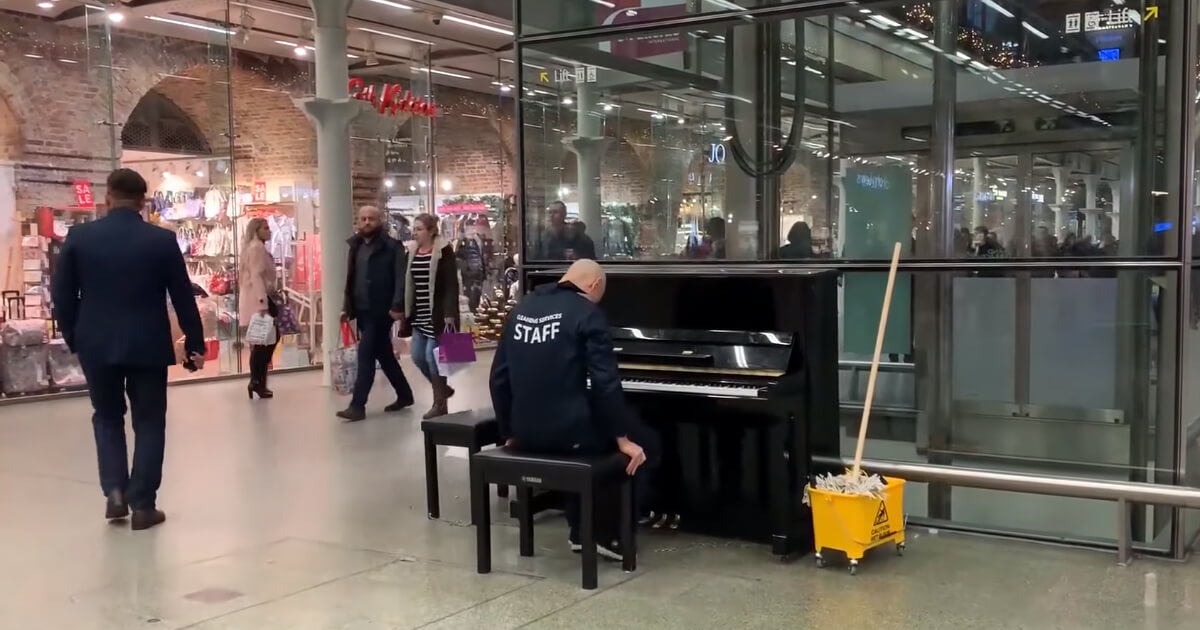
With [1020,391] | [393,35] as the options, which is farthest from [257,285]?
[1020,391]

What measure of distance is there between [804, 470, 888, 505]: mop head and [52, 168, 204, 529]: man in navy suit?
→ 2.92 meters

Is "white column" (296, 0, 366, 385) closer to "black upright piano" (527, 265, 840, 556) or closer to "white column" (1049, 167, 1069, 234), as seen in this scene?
"black upright piano" (527, 265, 840, 556)

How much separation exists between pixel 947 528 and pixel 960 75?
2498 millimetres

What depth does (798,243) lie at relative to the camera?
18.6 ft

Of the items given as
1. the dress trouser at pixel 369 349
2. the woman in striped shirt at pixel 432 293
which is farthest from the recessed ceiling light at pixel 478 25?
the dress trouser at pixel 369 349

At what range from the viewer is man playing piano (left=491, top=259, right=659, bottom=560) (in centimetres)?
412

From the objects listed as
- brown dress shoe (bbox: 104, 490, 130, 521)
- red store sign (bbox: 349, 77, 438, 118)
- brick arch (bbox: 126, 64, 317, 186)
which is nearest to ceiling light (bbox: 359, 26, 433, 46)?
red store sign (bbox: 349, 77, 438, 118)

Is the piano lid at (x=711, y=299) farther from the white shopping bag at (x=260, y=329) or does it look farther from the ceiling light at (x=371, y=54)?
the ceiling light at (x=371, y=54)

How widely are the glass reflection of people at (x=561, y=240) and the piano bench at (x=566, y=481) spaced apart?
1.93 meters

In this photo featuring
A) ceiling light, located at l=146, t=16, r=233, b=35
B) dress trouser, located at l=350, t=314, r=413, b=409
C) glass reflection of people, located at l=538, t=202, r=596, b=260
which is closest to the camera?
glass reflection of people, located at l=538, t=202, r=596, b=260

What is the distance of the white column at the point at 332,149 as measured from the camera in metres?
10.0

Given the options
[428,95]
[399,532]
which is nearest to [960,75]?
[399,532]

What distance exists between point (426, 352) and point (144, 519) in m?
3.29

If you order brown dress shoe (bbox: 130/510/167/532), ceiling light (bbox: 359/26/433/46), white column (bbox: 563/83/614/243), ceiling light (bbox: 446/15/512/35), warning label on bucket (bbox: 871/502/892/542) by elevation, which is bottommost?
brown dress shoe (bbox: 130/510/167/532)
